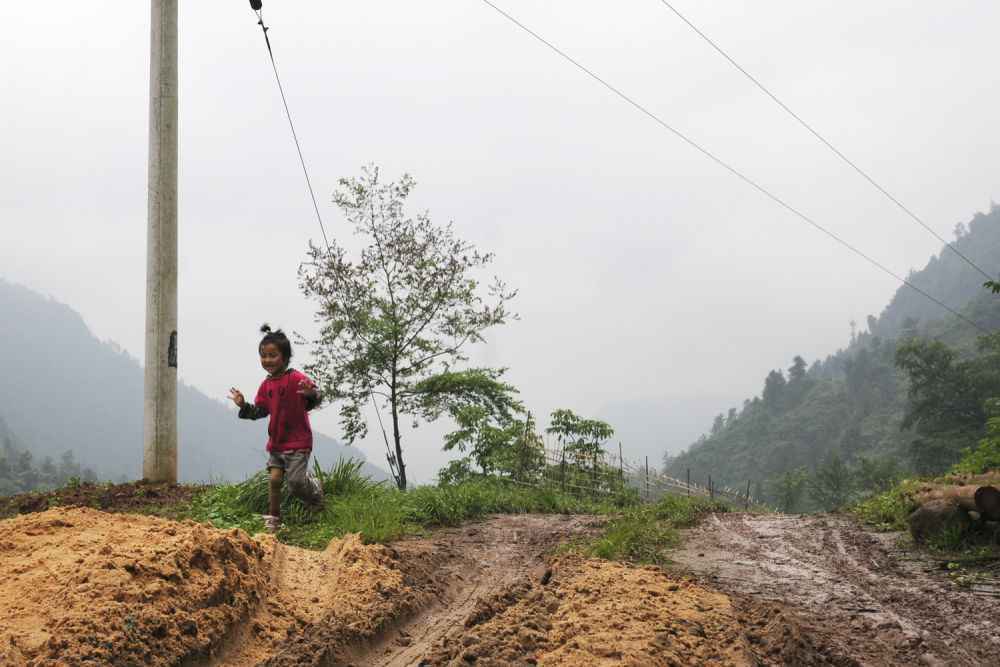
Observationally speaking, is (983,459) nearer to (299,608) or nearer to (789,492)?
(299,608)

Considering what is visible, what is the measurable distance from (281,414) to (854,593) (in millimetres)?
4915

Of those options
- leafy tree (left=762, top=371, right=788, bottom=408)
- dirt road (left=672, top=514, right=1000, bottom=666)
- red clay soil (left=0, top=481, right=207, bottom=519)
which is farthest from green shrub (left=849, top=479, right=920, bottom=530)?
leafy tree (left=762, top=371, right=788, bottom=408)

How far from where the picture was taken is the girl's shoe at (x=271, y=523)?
6.09 meters

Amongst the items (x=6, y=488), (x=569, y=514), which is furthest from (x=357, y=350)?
(x=6, y=488)

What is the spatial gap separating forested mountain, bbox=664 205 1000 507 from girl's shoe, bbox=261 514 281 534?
49.5m

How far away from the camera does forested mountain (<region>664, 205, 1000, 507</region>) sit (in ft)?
155

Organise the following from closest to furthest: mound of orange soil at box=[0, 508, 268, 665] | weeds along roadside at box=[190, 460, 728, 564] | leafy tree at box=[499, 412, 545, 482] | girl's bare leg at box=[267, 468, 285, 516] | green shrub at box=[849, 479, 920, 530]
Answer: mound of orange soil at box=[0, 508, 268, 665], weeds along roadside at box=[190, 460, 728, 564], girl's bare leg at box=[267, 468, 285, 516], green shrub at box=[849, 479, 920, 530], leafy tree at box=[499, 412, 545, 482]

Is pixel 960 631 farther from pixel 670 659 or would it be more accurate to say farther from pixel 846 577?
pixel 670 659

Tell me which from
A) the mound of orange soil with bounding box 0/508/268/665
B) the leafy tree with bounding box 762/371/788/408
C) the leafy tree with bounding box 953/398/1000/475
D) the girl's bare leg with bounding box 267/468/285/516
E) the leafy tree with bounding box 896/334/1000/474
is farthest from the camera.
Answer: the leafy tree with bounding box 762/371/788/408

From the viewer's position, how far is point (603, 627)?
3.43 meters

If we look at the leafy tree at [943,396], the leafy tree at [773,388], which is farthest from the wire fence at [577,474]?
the leafy tree at [773,388]

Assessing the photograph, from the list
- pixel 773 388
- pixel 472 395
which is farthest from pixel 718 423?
pixel 472 395

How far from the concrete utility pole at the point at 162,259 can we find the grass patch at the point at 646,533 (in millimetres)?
4622

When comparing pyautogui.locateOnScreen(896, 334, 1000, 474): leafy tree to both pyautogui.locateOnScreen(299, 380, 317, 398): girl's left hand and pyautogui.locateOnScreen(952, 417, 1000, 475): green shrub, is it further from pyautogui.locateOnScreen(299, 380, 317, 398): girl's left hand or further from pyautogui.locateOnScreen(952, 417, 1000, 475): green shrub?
pyautogui.locateOnScreen(299, 380, 317, 398): girl's left hand
